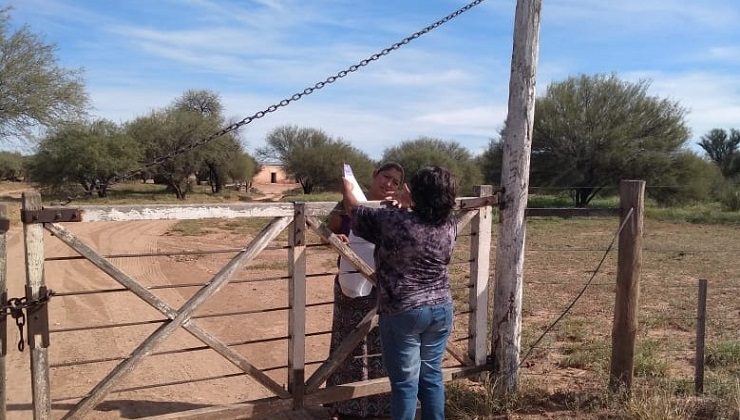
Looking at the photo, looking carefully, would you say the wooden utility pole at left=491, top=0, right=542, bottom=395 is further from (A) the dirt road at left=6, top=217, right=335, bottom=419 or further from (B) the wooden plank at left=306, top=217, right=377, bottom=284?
(A) the dirt road at left=6, top=217, right=335, bottom=419

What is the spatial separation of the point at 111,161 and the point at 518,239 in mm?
38140

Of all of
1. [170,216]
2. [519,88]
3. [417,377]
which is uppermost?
[519,88]

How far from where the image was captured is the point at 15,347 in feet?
21.4

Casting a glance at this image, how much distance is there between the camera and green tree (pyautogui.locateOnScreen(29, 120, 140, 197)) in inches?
1505

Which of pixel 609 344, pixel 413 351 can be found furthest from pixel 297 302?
pixel 609 344

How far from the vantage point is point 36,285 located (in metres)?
3.49

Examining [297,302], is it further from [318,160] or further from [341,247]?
[318,160]

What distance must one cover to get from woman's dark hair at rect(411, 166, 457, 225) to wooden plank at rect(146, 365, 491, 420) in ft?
5.33

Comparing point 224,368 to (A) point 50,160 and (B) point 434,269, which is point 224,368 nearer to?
(B) point 434,269

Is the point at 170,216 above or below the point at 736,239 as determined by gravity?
above

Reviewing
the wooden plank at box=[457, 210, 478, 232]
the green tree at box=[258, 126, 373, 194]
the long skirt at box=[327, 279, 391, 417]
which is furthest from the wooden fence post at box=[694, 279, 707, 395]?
the green tree at box=[258, 126, 373, 194]

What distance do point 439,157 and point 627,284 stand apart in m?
41.2

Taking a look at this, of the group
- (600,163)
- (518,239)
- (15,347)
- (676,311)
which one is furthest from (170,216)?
(600,163)

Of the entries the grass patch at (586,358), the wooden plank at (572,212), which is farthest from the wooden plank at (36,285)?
the grass patch at (586,358)
